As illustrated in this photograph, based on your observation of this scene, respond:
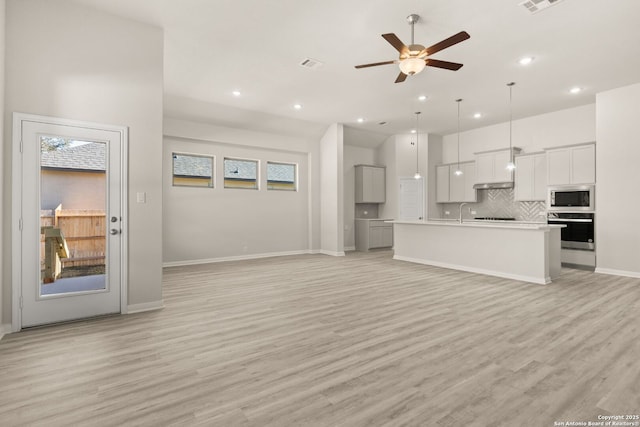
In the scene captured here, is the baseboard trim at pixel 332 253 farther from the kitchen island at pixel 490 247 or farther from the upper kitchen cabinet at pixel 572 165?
the upper kitchen cabinet at pixel 572 165

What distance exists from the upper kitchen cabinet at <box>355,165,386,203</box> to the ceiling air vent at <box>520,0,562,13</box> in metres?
6.08

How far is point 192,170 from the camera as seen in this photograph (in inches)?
282

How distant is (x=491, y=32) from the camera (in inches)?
154

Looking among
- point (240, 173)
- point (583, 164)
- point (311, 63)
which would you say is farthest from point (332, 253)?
point (583, 164)

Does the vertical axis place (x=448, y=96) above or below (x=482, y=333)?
above

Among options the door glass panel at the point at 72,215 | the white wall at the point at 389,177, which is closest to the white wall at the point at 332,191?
the white wall at the point at 389,177

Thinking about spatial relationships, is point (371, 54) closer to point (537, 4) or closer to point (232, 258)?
point (537, 4)

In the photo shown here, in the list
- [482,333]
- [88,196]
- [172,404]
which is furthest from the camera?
[88,196]

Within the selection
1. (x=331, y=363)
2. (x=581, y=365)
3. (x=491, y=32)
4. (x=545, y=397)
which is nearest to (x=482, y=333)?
(x=581, y=365)

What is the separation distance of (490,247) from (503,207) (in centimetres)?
306

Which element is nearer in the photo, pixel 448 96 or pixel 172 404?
pixel 172 404

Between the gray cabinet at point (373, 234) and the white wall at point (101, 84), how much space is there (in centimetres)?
627

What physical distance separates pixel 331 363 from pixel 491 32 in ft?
13.7

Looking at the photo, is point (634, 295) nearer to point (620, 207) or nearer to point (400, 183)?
point (620, 207)
